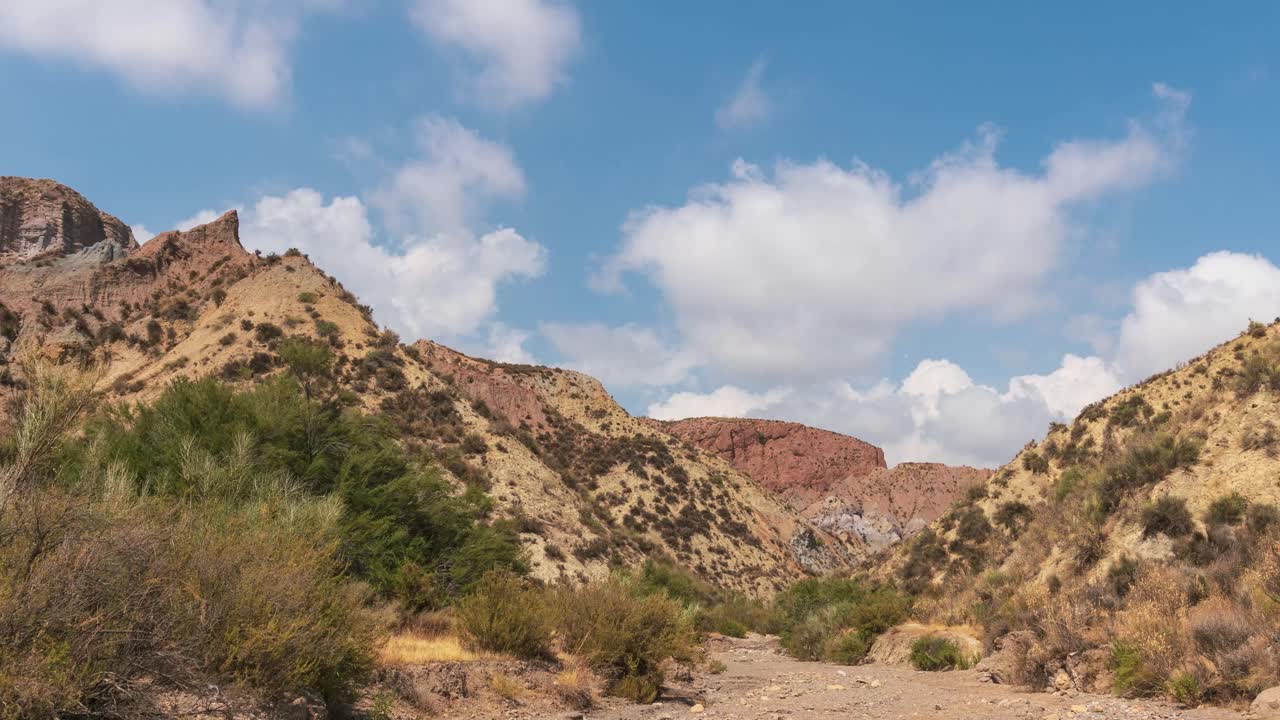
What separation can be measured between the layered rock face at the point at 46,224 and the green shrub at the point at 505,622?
164 feet

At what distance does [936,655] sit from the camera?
20.2 m

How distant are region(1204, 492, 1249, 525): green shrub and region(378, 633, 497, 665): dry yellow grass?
16.6 m

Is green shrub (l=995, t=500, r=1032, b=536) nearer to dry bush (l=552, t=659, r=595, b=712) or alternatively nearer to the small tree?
dry bush (l=552, t=659, r=595, b=712)

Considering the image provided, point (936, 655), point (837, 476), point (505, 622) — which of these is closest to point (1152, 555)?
point (936, 655)

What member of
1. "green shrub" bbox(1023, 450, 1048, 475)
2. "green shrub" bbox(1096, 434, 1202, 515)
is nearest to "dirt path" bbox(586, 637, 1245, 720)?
"green shrub" bbox(1096, 434, 1202, 515)

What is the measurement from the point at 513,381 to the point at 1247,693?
69.4m

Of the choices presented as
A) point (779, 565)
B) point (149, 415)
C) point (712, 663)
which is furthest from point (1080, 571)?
point (779, 565)

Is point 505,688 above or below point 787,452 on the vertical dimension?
below

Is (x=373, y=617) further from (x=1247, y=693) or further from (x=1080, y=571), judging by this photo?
(x=1080, y=571)

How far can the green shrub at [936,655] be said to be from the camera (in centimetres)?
1959

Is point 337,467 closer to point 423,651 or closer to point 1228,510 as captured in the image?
point 423,651

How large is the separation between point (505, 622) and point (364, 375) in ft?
103

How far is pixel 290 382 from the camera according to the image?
72.8ft

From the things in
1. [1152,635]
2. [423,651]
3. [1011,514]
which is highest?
[1011,514]
